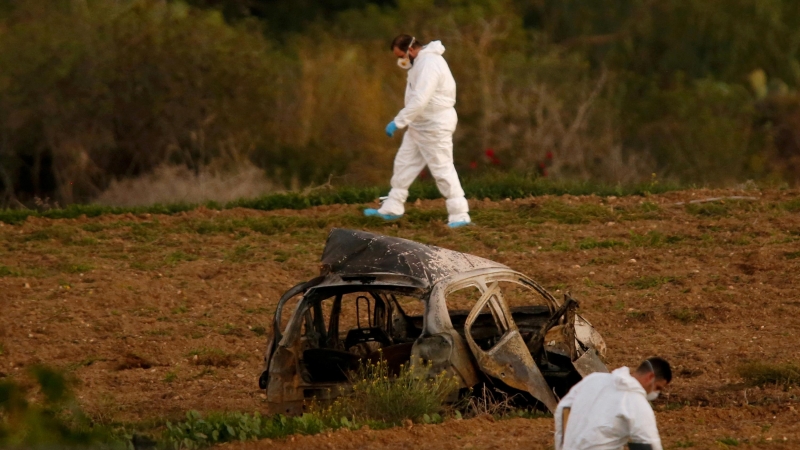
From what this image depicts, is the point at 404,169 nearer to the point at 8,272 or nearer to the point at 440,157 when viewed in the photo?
the point at 440,157

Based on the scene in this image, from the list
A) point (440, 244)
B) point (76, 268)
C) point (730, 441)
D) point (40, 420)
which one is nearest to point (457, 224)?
point (440, 244)

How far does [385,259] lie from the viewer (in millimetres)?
9719

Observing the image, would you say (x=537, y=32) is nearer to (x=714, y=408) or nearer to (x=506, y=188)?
(x=506, y=188)

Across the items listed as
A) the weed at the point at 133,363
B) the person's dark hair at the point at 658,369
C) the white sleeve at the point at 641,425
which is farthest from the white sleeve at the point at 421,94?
the white sleeve at the point at 641,425

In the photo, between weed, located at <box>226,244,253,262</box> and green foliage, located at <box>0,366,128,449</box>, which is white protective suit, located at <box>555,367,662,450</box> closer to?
green foliage, located at <box>0,366,128,449</box>

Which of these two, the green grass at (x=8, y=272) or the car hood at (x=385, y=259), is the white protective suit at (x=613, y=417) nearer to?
the car hood at (x=385, y=259)

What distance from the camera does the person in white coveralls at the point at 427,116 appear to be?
15.5 m

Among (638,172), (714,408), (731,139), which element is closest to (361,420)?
(714,408)

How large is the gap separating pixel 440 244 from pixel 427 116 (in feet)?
4.86

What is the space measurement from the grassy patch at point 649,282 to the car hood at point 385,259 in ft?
15.9

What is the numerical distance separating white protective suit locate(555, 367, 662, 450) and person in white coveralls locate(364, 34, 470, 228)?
348 inches

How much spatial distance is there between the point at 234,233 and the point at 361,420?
790 centimetres

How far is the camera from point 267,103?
2436cm

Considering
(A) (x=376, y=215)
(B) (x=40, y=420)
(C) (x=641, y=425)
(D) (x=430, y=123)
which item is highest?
(B) (x=40, y=420)
